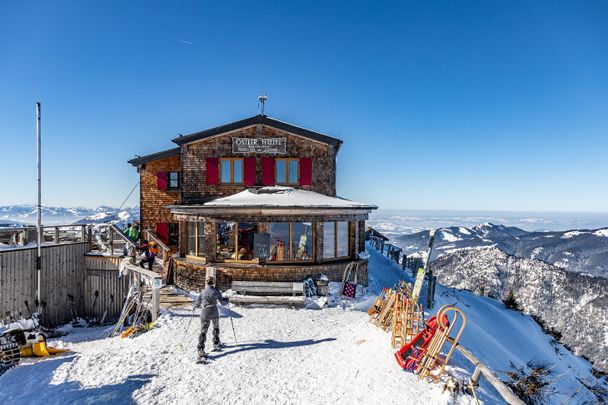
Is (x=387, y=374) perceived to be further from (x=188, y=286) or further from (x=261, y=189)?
(x=261, y=189)

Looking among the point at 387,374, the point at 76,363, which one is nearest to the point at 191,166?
the point at 76,363

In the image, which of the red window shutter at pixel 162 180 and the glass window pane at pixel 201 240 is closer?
the glass window pane at pixel 201 240

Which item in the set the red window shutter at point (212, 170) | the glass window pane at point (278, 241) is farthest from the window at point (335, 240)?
the red window shutter at point (212, 170)

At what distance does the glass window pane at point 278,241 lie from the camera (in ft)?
48.2

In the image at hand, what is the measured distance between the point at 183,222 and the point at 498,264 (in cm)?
7933

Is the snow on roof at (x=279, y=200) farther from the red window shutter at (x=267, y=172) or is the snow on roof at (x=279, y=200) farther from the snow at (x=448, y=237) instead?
the snow at (x=448, y=237)

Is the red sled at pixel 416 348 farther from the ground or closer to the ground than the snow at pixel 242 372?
farther from the ground

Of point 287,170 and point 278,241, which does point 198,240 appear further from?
point 287,170

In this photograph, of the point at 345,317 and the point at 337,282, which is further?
the point at 337,282

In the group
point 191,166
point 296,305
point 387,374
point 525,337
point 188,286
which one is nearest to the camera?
point 387,374

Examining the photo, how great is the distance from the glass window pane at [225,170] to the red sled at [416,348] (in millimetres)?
13588

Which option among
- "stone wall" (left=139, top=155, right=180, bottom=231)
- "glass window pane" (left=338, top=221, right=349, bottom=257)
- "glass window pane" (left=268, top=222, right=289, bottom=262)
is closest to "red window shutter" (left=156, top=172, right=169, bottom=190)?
"stone wall" (left=139, top=155, right=180, bottom=231)

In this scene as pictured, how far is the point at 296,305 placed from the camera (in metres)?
12.6

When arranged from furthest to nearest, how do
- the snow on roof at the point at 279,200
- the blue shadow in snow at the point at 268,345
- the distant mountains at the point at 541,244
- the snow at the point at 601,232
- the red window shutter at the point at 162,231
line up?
the snow at the point at 601,232, the distant mountains at the point at 541,244, the red window shutter at the point at 162,231, the snow on roof at the point at 279,200, the blue shadow in snow at the point at 268,345
